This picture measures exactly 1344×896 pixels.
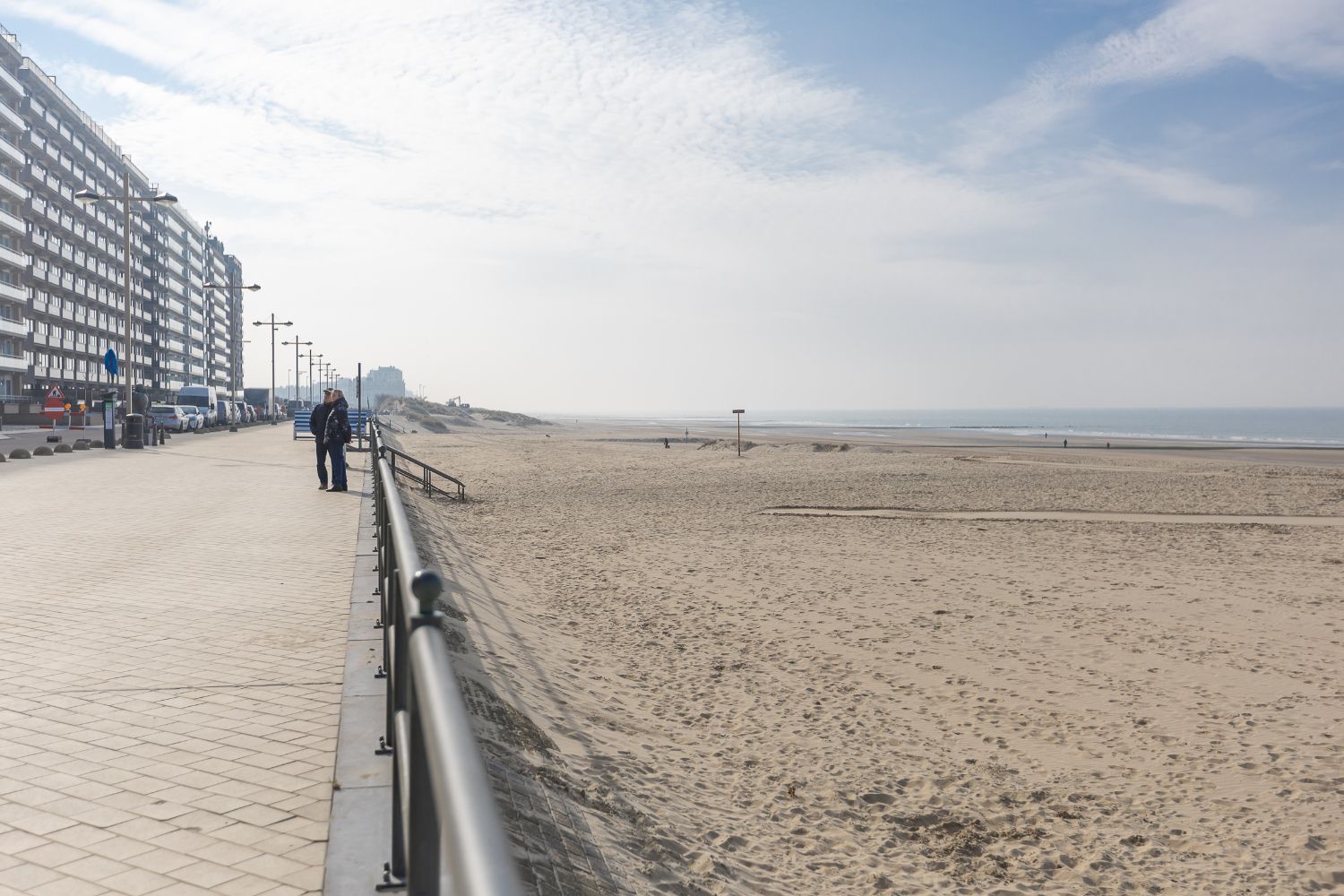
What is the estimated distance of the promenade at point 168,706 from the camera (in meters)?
3.33

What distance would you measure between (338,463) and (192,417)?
34.6 metres

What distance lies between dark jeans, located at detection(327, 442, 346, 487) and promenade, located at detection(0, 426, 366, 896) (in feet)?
15.3

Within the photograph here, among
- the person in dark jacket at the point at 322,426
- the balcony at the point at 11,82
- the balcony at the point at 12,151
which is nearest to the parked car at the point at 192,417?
the balcony at the point at 12,151

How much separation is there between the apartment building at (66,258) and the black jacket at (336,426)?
35302mm

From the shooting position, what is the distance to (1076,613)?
1123 centimetres

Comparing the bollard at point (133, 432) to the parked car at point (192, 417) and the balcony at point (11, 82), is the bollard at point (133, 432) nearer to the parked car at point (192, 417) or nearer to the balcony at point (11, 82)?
the parked car at point (192, 417)

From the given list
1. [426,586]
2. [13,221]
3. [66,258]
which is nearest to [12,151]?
[13,221]

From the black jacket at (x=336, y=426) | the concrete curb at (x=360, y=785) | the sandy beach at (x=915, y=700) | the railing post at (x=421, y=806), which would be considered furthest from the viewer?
the black jacket at (x=336, y=426)

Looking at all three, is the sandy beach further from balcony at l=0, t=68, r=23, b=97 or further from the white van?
balcony at l=0, t=68, r=23, b=97

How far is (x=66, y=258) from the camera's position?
75.1 meters

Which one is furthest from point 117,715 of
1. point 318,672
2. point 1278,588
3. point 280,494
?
point 1278,588

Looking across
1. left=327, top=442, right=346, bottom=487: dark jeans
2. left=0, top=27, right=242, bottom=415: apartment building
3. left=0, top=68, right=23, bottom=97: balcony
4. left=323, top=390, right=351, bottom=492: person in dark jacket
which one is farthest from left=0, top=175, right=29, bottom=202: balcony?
left=327, top=442, right=346, bottom=487: dark jeans

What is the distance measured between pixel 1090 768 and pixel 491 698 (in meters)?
4.03

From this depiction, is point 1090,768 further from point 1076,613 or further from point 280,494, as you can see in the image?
point 280,494
